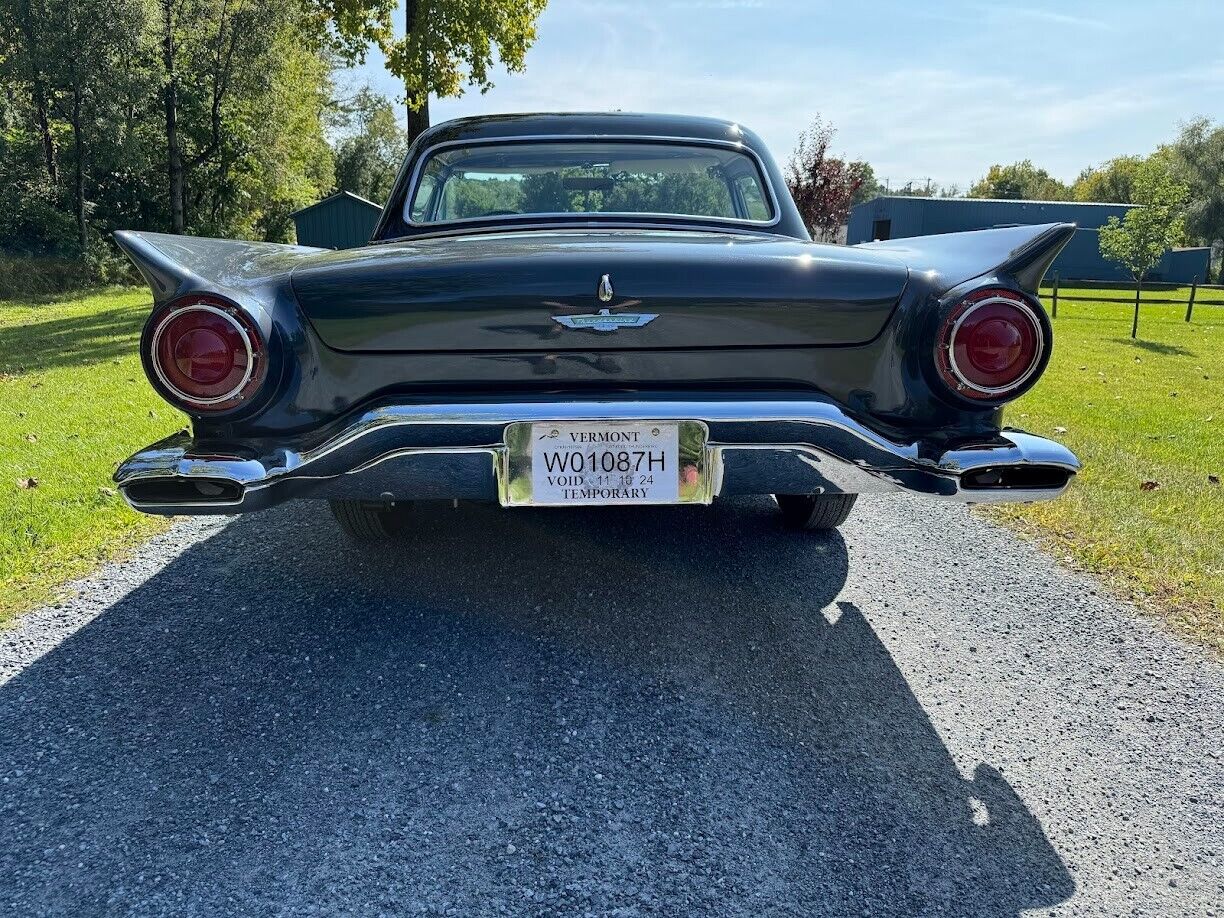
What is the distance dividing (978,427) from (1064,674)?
35.0 inches

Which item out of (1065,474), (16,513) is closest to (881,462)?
(1065,474)

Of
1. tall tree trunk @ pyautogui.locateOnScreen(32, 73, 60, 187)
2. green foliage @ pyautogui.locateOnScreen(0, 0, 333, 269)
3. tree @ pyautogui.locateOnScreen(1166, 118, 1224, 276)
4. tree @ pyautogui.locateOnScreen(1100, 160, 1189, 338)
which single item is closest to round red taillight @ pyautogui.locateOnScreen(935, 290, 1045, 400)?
tree @ pyautogui.locateOnScreen(1100, 160, 1189, 338)

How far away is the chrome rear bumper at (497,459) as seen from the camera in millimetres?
2123

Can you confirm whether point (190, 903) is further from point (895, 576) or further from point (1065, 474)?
point (895, 576)

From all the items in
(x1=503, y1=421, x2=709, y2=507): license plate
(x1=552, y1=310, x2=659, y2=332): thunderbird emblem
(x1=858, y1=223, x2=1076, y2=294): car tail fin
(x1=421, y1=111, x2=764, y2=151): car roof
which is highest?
(x1=421, y1=111, x2=764, y2=151): car roof

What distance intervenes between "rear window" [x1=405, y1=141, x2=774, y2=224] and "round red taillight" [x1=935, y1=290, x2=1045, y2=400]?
Result: 1.32m

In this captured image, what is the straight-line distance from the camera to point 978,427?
226cm

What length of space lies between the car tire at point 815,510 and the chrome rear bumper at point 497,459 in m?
1.14

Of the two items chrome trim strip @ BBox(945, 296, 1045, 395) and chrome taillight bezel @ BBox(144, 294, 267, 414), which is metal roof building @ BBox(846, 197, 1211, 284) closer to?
chrome trim strip @ BBox(945, 296, 1045, 395)

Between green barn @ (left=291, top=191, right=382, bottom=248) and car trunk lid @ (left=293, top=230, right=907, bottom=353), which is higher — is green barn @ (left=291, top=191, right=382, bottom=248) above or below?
above

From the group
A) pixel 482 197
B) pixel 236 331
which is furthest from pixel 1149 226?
pixel 236 331

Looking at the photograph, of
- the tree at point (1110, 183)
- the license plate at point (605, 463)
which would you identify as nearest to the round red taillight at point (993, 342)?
the license plate at point (605, 463)

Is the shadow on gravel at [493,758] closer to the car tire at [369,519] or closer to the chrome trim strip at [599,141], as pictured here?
the car tire at [369,519]

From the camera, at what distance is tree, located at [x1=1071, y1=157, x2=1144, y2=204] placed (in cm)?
6394
